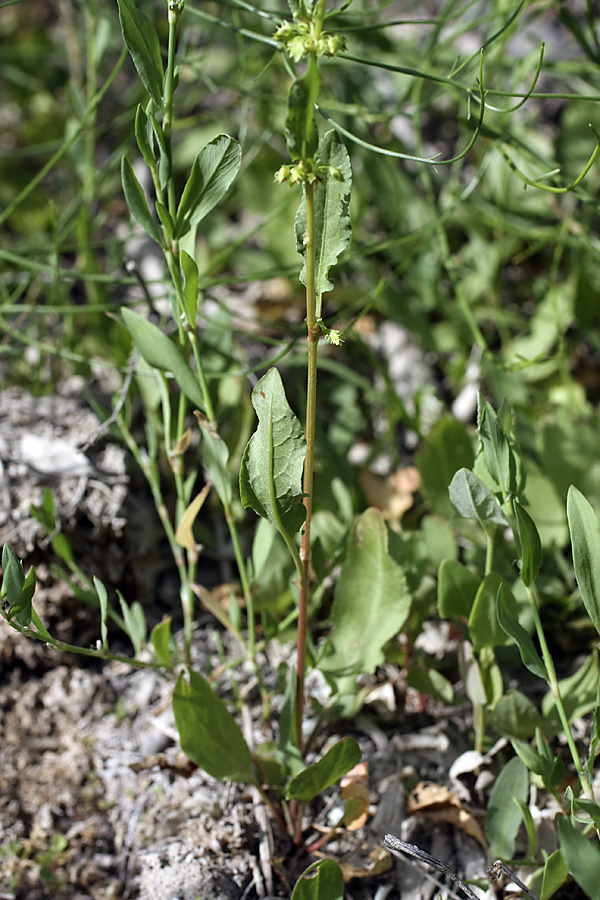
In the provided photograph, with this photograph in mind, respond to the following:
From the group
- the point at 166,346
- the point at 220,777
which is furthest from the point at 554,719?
the point at 166,346

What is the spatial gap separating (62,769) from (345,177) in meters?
0.89

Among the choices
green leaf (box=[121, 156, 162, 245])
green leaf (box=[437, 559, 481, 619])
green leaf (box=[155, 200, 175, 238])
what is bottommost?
green leaf (box=[437, 559, 481, 619])

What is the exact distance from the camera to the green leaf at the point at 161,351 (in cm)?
86

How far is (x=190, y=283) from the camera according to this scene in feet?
2.59

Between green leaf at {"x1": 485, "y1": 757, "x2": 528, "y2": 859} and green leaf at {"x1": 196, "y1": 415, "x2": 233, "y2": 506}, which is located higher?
green leaf at {"x1": 196, "y1": 415, "x2": 233, "y2": 506}

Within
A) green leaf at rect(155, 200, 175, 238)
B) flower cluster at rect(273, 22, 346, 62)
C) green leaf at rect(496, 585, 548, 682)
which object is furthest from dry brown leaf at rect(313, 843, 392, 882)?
flower cluster at rect(273, 22, 346, 62)

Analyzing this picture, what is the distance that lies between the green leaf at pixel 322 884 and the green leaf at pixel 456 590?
32 centimetres

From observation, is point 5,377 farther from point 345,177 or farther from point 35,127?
point 345,177

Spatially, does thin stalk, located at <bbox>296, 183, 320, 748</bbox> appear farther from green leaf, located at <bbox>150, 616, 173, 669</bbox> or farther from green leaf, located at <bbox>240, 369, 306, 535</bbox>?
green leaf, located at <bbox>150, 616, 173, 669</bbox>

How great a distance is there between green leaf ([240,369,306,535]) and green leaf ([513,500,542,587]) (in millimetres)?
218

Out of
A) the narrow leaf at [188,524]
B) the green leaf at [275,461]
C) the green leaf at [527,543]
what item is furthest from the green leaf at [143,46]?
the green leaf at [527,543]

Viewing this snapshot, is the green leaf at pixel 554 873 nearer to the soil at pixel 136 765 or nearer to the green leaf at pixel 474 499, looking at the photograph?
the soil at pixel 136 765

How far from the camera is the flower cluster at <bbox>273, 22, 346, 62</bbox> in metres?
0.58

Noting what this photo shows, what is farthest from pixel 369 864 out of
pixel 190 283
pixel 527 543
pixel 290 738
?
pixel 190 283
